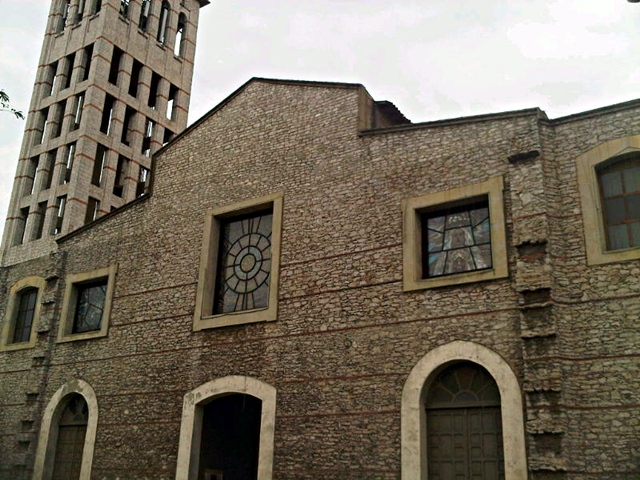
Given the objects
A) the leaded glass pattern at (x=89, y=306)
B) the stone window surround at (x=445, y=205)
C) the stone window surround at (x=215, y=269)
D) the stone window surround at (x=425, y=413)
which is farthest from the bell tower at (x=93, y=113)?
the stone window surround at (x=425, y=413)

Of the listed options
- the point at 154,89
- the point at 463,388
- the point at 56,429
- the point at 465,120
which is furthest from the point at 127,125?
the point at 463,388

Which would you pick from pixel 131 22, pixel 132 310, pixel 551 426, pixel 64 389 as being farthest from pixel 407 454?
pixel 131 22

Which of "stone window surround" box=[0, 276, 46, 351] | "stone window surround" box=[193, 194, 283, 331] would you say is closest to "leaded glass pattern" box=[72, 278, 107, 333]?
"stone window surround" box=[0, 276, 46, 351]

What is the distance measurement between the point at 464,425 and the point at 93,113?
1763 cm

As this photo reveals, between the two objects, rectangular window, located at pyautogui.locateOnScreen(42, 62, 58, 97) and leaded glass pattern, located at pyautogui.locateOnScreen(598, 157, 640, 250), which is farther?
rectangular window, located at pyautogui.locateOnScreen(42, 62, 58, 97)

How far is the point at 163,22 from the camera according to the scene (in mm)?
28562

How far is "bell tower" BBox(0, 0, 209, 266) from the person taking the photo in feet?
73.7

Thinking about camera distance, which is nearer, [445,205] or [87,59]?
[445,205]

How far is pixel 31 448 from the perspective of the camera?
1642 cm

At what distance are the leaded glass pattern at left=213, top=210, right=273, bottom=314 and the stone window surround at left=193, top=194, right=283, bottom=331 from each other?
17 centimetres

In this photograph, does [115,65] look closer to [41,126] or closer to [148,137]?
[148,137]

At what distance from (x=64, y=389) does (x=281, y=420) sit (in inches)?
257

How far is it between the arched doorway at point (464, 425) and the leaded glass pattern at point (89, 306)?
30.0 ft

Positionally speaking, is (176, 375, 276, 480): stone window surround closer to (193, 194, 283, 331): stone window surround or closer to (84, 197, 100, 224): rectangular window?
(193, 194, 283, 331): stone window surround
